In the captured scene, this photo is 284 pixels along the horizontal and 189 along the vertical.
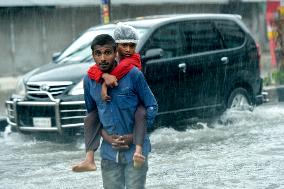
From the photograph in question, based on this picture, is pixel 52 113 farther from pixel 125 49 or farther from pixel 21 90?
pixel 125 49

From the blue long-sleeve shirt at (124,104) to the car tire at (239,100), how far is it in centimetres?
663

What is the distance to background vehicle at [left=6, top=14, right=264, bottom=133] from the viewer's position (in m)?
9.73

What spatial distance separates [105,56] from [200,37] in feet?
21.4

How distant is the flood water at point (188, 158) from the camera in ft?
24.3

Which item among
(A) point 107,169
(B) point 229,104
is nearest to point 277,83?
(B) point 229,104

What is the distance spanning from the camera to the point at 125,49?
4.83 metres

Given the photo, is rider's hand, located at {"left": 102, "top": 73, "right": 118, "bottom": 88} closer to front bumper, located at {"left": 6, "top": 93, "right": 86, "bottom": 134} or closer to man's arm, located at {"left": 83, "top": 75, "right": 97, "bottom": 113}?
man's arm, located at {"left": 83, "top": 75, "right": 97, "bottom": 113}

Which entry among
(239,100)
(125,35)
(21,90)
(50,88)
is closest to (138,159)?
(125,35)

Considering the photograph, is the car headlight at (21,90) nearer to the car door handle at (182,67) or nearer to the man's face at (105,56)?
the car door handle at (182,67)

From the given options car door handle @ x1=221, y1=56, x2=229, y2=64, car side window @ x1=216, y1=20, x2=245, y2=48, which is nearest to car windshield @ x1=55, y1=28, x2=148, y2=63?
car door handle @ x1=221, y1=56, x2=229, y2=64

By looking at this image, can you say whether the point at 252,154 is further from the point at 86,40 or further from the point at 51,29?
the point at 51,29

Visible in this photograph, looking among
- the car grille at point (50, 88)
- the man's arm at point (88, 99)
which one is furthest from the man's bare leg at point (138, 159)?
the car grille at point (50, 88)

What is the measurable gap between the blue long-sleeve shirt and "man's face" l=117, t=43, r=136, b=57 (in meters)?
0.14

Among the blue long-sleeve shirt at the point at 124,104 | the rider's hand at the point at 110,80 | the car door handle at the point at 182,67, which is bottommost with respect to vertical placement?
the car door handle at the point at 182,67
